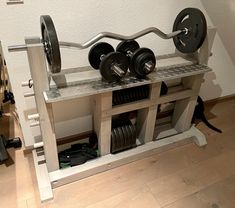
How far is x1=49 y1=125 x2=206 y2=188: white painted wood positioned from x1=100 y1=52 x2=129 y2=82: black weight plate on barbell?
0.62 m

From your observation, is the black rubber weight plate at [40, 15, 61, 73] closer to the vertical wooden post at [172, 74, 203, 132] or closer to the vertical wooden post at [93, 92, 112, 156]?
the vertical wooden post at [93, 92, 112, 156]

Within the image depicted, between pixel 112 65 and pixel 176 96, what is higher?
pixel 112 65

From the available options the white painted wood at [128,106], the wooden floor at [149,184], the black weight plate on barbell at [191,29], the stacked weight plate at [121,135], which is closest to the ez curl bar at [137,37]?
the black weight plate on barbell at [191,29]

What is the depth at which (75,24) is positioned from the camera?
133 centimetres

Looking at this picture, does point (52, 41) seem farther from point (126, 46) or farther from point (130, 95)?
point (130, 95)

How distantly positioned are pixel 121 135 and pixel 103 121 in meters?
0.21

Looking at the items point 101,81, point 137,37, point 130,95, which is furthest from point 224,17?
point 101,81

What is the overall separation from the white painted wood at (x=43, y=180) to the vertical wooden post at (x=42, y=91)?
0.06m

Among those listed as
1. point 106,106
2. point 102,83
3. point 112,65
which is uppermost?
point 112,65

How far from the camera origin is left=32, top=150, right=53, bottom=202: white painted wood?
4.42 feet

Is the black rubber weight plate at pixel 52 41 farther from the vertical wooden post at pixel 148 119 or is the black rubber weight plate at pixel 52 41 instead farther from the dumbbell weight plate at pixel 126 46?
the vertical wooden post at pixel 148 119

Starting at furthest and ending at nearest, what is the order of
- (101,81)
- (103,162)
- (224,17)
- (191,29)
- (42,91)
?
1. (224,17)
2. (103,162)
3. (191,29)
4. (101,81)
5. (42,91)

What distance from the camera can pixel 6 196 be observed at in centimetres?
138

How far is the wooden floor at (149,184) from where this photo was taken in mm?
1363
